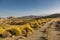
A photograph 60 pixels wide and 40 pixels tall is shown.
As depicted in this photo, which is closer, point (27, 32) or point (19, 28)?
point (27, 32)

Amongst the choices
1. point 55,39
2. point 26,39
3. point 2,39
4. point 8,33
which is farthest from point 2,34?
point 55,39

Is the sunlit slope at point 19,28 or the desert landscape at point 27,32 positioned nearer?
the desert landscape at point 27,32

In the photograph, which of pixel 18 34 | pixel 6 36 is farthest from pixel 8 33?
pixel 18 34

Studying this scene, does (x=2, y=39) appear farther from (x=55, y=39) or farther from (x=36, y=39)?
(x=55, y=39)

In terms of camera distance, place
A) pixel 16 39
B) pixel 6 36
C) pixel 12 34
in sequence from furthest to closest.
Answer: pixel 12 34 < pixel 6 36 < pixel 16 39

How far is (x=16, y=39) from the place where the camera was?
20.7 meters

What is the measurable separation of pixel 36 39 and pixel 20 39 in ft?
7.74

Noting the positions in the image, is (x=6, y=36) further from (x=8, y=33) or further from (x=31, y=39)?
(x=31, y=39)

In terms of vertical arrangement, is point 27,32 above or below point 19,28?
below

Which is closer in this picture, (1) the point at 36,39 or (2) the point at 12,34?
(1) the point at 36,39

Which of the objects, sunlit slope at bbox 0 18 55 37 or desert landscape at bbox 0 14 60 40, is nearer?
desert landscape at bbox 0 14 60 40

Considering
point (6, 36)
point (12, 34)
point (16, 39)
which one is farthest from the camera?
point (12, 34)

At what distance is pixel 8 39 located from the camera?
824 inches

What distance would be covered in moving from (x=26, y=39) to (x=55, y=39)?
4.22m
